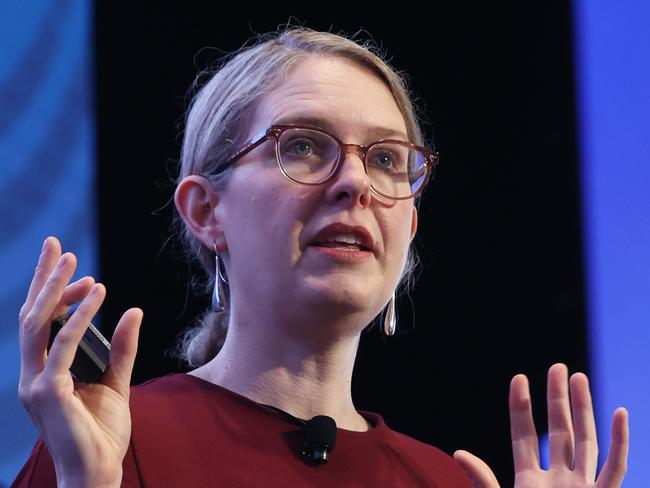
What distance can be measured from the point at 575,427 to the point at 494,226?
5.59ft

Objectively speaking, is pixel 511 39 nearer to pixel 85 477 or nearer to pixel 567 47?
pixel 567 47

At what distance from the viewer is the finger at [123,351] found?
1.18 meters

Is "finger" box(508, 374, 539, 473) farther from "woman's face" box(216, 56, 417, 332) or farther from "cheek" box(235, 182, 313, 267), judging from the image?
"cheek" box(235, 182, 313, 267)

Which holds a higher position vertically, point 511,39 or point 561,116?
point 511,39

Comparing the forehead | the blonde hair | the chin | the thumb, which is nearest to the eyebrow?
the forehead

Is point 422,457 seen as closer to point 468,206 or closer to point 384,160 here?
point 384,160

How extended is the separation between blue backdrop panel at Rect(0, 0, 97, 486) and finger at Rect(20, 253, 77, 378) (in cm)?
112

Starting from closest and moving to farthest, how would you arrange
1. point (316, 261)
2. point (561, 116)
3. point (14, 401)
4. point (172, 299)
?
point (316, 261) → point (14, 401) → point (172, 299) → point (561, 116)

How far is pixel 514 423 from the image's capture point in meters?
1.36

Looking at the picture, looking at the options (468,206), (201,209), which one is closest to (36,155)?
(201,209)

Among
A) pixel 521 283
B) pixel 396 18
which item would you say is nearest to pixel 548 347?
pixel 521 283

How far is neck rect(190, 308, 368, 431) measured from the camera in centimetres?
153

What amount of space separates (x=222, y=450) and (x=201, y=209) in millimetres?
475

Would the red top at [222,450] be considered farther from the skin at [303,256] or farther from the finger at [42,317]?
the finger at [42,317]
